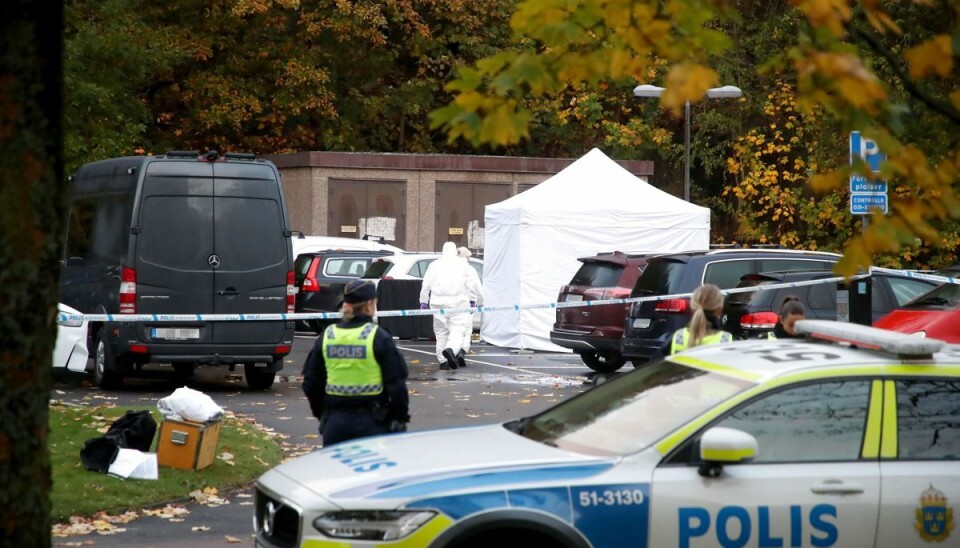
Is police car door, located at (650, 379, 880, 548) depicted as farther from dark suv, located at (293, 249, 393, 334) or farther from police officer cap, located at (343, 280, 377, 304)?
dark suv, located at (293, 249, 393, 334)

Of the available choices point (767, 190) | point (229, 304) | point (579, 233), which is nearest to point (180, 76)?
point (767, 190)

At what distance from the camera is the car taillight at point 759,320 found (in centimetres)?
1612

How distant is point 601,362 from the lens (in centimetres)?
2050

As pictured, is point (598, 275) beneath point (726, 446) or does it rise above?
above

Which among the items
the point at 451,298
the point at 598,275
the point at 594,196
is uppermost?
the point at 594,196

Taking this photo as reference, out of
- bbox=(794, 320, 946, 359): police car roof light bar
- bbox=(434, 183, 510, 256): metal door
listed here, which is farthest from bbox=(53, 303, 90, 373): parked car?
bbox=(434, 183, 510, 256): metal door

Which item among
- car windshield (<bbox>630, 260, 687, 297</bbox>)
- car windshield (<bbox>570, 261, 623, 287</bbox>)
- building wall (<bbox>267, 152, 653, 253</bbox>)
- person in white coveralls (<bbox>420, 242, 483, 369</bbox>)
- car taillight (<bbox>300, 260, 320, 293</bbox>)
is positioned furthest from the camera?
building wall (<bbox>267, 152, 653, 253</bbox>)

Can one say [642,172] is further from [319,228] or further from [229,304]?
[229,304]

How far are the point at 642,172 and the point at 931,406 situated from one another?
92.4 ft

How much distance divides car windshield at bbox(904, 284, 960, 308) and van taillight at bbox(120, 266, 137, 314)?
27.0ft

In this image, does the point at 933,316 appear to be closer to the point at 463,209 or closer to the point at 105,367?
the point at 105,367

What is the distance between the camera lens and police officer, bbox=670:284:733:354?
882 centimetres

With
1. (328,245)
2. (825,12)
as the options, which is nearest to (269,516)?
(825,12)

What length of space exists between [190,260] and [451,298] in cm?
486
